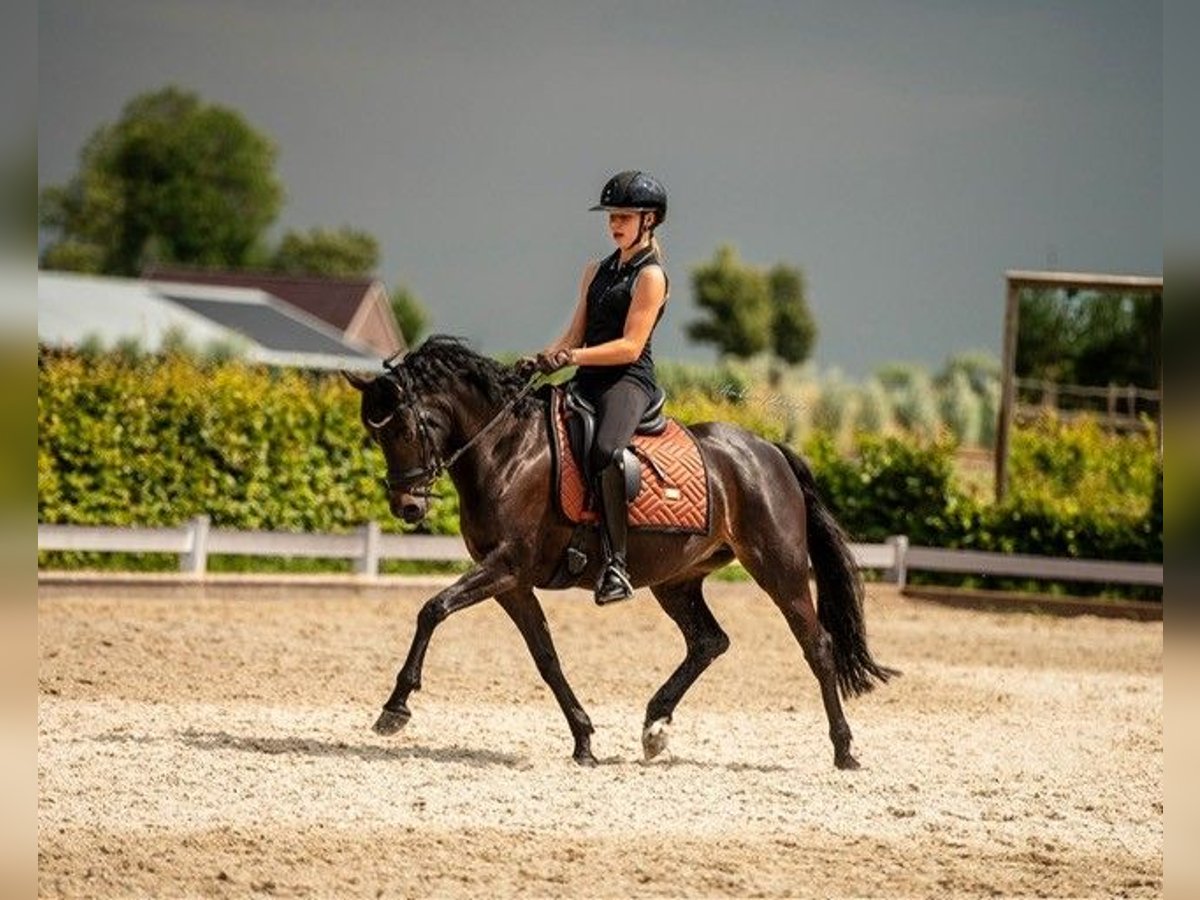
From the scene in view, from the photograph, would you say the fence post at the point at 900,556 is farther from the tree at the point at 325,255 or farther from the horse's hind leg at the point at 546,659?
the tree at the point at 325,255

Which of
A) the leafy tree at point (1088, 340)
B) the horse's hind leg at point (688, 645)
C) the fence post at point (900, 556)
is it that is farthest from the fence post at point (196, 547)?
the leafy tree at point (1088, 340)

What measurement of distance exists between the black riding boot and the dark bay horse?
13 cm

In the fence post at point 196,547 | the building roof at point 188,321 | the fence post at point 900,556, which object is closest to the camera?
the fence post at point 196,547

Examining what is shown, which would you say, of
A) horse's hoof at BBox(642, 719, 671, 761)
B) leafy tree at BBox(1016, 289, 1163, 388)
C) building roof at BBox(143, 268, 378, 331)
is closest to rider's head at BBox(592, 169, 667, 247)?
horse's hoof at BBox(642, 719, 671, 761)

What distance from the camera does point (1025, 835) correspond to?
8.03 m

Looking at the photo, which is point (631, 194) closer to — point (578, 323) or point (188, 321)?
point (578, 323)

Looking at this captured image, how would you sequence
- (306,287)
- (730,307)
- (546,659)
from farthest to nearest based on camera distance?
(730,307), (306,287), (546,659)

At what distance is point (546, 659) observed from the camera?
9281mm

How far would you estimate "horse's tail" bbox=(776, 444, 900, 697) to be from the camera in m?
9.86

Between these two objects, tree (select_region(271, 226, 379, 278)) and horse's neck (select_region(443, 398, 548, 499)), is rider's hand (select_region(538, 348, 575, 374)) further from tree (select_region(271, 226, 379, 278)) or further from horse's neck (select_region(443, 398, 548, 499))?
tree (select_region(271, 226, 379, 278))

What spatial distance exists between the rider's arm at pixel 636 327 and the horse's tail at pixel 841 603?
1331 mm

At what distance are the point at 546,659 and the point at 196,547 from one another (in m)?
8.79

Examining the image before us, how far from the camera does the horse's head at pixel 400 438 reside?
28.5 ft

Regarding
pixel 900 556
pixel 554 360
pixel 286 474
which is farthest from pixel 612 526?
pixel 900 556
